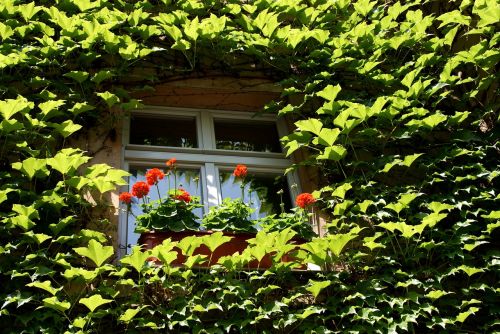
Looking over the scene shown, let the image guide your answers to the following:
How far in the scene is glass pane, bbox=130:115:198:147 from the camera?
13.5ft

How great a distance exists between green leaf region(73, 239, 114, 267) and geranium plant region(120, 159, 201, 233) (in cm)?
36

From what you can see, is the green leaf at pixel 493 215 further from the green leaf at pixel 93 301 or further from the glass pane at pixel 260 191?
the green leaf at pixel 93 301

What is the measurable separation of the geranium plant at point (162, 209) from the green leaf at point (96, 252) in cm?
36

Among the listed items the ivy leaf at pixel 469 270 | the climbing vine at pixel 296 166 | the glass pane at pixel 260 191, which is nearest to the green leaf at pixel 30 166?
the climbing vine at pixel 296 166

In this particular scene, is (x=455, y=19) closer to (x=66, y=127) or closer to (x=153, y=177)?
(x=153, y=177)

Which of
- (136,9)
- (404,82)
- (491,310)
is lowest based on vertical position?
(491,310)

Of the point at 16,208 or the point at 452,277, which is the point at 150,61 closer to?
the point at 16,208


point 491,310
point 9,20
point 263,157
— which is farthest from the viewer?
point 263,157

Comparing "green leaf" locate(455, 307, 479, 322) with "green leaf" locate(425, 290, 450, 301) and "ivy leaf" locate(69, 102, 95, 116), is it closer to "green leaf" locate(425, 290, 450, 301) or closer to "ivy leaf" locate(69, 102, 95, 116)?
A: "green leaf" locate(425, 290, 450, 301)

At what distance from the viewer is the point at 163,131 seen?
4.21 meters

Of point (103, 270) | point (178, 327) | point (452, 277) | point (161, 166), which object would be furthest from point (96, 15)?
point (452, 277)

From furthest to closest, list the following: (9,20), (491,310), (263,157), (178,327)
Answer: (263,157), (9,20), (491,310), (178,327)

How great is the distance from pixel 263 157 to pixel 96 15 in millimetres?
1368

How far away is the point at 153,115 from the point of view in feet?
13.9
